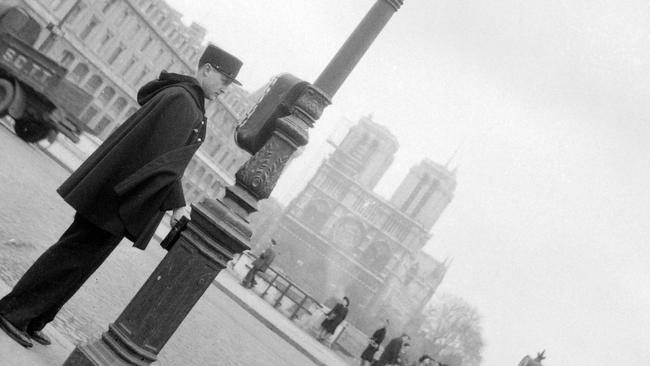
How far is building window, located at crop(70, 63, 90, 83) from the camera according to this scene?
150 ft

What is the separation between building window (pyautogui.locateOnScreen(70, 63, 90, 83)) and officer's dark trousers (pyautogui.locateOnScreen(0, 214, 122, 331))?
1799 inches

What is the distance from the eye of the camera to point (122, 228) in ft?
11.3

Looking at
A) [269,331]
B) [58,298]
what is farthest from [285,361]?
[58,298]

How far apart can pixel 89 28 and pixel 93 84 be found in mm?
4418

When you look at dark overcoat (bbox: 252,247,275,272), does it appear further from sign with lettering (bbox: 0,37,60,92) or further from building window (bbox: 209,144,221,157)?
building window (bbox: 209,144,221,157)

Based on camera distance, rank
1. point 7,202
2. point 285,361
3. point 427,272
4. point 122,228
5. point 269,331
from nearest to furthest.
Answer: point 122,228, point 7,202, point 285,361, point 269,331, point 427,272

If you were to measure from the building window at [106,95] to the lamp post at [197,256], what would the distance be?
51.7 meters

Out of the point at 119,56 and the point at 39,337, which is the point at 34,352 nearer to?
the point at 39,337

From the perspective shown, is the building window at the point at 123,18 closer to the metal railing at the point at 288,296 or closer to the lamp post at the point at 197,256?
the metal railing at the point at 288,296

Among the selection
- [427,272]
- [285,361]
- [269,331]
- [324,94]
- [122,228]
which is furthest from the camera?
[427,272]

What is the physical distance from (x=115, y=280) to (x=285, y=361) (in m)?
3.63

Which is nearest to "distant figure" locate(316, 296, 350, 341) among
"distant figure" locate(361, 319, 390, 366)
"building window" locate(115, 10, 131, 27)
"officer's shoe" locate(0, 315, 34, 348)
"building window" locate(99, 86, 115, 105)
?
"distant figure" locate(361, 319, 390, 366)

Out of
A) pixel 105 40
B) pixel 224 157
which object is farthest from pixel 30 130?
pixel 224 157

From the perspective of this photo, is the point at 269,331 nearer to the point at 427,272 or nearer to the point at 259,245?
the point at 259,245
